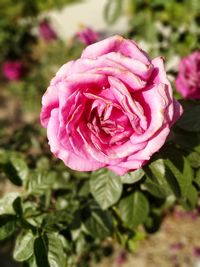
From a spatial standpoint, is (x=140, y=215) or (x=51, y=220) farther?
(x=140, y=215)

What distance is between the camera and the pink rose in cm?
124

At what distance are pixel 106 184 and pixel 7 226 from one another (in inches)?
10.1

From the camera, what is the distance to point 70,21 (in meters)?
5.09

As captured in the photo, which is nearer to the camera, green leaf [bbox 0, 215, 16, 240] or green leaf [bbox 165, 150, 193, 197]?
green leaf [bbox 165, 150, 193, 197]

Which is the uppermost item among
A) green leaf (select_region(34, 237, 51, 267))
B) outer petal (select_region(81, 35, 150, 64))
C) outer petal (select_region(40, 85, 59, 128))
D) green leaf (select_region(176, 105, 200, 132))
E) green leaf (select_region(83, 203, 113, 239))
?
outer petal (select_region(81, 35, 150, 64))

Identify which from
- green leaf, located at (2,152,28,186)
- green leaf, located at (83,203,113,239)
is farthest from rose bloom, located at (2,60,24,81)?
green leaf, located at (83,203,113,239)

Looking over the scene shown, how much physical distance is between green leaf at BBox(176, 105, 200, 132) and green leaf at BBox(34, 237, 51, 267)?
403 millimetres

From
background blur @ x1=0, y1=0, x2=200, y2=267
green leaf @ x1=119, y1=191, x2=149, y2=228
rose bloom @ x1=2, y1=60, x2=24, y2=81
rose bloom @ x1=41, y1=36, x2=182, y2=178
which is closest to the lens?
rose bloom @ x1=41, y1=36, x2=182, y2=178

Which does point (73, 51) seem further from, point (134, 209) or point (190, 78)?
point (134, 209)

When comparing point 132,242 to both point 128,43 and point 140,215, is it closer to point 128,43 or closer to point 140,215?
point 140,215

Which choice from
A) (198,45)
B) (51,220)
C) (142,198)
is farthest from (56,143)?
(198,45)

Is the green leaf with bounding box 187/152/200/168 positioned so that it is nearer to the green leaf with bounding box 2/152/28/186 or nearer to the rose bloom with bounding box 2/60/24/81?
the green leaf with bounding box 2/152/28/186

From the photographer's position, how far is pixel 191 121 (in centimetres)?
98

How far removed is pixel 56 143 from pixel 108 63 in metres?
0.17
